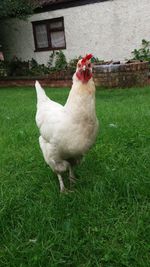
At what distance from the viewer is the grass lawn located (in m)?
2.77

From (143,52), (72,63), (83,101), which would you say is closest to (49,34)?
(72,63)

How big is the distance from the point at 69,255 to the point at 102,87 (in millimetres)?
10007

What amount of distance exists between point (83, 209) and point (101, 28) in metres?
12.9

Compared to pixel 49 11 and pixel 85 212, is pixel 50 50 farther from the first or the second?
pixel 85 212

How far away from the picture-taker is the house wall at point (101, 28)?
14188mm

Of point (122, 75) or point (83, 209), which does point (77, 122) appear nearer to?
point (83, 209)

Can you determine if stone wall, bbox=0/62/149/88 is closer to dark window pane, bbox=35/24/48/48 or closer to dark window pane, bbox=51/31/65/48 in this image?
dark window pane, bbox=51/31/65/48

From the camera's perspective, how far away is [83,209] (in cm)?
332

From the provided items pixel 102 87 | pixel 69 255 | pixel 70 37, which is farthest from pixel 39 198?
pixel 70 37

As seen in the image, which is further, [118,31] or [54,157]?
[118,31]

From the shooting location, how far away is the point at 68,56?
16.7 meters

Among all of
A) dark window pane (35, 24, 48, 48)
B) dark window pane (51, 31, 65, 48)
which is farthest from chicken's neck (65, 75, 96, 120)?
dark window pane (35, 24, 48, 48)

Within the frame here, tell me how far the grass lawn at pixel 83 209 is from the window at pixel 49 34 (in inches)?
477

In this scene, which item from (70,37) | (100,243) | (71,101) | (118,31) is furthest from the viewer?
(70,37)
